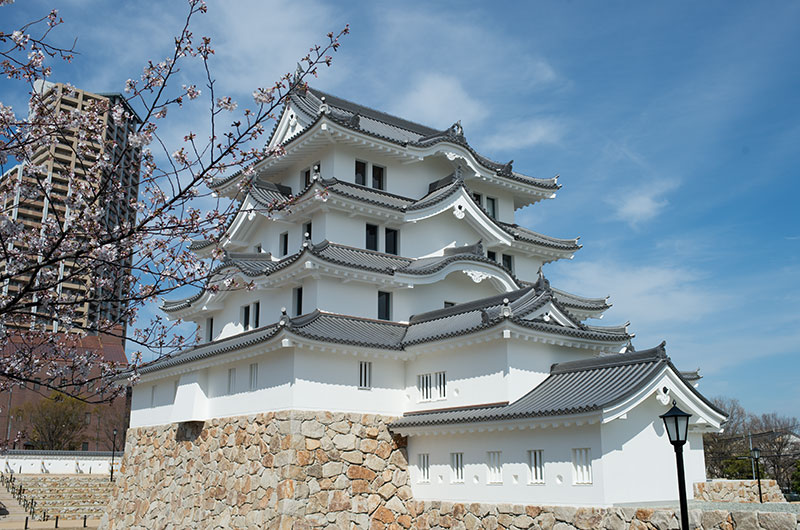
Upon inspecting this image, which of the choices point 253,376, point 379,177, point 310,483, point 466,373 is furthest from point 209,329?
point 466,373

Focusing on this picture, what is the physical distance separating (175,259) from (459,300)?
54.5 feet

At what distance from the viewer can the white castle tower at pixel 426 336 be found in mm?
15688

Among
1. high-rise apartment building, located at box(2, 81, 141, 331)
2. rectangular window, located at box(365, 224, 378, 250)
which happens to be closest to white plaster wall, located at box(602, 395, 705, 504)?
rectangular window, located at box(365, 224, 378, 250)

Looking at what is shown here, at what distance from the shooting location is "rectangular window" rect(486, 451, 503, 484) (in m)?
16.9

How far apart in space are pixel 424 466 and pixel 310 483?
3.41m

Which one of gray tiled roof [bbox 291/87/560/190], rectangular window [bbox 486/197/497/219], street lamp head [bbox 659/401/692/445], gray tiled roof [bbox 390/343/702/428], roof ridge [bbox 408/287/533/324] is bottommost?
street lamp head [bbox 659/401/692/445]

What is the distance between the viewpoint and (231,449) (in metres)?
19.8

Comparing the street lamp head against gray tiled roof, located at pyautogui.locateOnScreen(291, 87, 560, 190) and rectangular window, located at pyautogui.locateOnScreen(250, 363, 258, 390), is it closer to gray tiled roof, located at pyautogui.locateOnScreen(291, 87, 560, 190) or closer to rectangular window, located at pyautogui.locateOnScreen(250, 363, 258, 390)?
rectangular window, located at pyautogui.locateOnScreen(250, 363, 258, 390)

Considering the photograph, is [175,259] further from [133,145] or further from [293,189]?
[293,189]

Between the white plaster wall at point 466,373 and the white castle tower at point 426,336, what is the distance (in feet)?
0.14

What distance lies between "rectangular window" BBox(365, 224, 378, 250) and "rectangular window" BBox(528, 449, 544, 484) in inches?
374

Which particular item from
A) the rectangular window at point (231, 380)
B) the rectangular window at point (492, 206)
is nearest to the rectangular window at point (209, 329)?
the rectangular window at point (231, 380)

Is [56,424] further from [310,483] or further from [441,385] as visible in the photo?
[441,385]

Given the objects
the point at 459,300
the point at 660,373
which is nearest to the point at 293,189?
the point at 459,300
